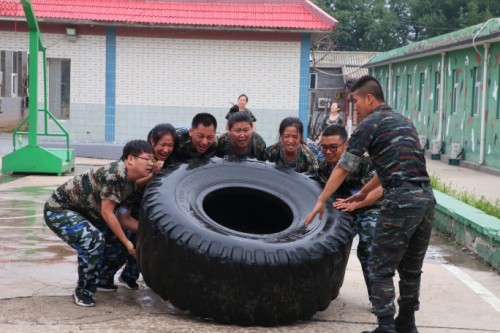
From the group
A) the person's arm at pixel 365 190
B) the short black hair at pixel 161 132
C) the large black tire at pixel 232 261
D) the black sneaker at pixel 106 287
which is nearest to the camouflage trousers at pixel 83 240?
the large black tire at pixel 232 261

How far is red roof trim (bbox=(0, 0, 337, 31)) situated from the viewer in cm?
2112

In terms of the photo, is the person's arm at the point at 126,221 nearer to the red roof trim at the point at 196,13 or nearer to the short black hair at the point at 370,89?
the short black hair at the point at 370,89

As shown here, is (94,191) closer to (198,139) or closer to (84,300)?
(84,300)

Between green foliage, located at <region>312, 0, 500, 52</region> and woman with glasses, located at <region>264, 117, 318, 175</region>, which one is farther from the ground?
green foliage, located at <region>312, 0, 500, 52</region>

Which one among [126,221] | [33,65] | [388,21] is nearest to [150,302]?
[126,221]

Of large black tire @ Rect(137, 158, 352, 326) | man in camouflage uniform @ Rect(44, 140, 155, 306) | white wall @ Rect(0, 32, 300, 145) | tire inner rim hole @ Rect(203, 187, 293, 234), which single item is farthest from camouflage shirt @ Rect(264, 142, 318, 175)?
white wall @ Rect(0, 32, 300, 145)

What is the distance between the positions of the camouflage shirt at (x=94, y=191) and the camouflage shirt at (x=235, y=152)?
0.95m

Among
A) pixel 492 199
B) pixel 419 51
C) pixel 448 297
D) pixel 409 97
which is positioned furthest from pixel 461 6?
pixel 448 297

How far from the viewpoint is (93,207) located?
256 inches

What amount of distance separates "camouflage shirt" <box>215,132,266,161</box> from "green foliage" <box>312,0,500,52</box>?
53749 mm

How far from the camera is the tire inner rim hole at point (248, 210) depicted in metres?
6.93

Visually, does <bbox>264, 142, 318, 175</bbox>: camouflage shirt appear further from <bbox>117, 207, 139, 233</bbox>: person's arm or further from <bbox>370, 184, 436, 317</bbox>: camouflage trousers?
<bbox>370, 184, 436, 317</bbox>: camouflage trousers

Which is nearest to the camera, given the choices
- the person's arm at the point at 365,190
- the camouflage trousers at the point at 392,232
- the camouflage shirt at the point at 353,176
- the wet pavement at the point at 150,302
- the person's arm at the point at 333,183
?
the camouflage trousers at the point at 392,232

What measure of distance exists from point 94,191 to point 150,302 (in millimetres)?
951
